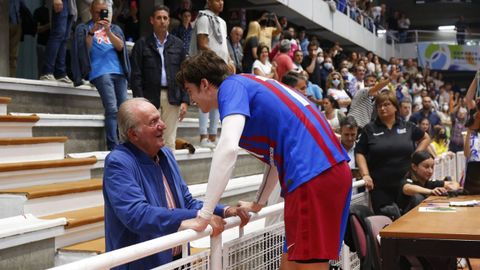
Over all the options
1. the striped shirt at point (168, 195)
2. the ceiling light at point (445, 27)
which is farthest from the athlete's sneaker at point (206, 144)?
the ceiling light at point (445, 27)

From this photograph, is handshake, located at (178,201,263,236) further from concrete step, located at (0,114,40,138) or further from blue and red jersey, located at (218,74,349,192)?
concrete step, located at (0,114,40,138)

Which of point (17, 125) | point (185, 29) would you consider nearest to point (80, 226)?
point (17, 125)

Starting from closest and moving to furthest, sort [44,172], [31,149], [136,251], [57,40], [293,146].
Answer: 1. [136,251]
2. [293,146]
3. [44,172]
4. [31,149]
5. [57,40]

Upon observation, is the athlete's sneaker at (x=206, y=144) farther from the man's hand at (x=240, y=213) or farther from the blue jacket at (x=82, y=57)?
the man's hand at (x=240, y=213)

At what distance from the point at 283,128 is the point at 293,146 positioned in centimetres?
8

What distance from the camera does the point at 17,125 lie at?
15.6 feet

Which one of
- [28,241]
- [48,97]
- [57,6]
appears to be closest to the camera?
[28,241]

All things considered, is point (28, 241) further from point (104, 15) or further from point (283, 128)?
point (104, 15)

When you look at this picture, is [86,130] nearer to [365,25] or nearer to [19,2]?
[19,2]

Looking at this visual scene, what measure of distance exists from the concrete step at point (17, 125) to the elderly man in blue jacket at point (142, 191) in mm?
2467

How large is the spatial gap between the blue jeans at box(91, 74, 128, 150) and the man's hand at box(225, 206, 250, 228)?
298 cm

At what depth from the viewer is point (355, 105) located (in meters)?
6.62

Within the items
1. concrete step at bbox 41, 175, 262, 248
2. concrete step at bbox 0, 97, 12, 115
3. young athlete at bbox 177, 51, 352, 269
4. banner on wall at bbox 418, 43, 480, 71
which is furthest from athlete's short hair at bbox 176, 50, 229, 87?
banner on wall at bbox 418, 43, 480, 71

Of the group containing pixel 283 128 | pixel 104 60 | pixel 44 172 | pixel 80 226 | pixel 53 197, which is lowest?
pixel 80 226
